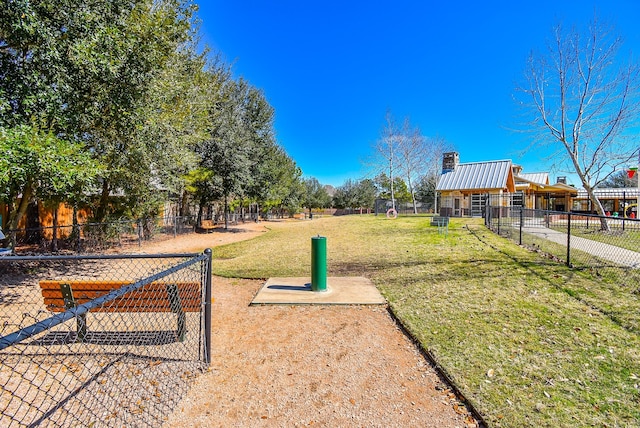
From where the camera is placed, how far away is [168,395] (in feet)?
10.2

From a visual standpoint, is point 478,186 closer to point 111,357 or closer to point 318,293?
point 318,293

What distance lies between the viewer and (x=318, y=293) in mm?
6102

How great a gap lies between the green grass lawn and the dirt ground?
34 cm

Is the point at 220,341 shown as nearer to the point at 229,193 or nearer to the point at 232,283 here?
the point at 232,283

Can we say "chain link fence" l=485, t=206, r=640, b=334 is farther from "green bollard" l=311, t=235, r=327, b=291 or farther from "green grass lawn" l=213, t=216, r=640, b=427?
"green bollard" l=311, t=235, r=327, b=291

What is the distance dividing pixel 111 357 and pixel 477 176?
29972mm

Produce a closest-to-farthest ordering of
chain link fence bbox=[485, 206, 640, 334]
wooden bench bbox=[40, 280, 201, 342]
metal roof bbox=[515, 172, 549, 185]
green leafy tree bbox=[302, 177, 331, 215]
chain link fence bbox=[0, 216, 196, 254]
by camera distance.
Result: wooden bench bbox=[40, 280, 201, 342] < chain link fence bbox=[485, 206, 640, 334] < chain link fence bbox=[0, 216, 196, 254] < metal roof bbox=[515, 172, 549, 185] < green leafy tree bbox=[302, 177, 331, 215]

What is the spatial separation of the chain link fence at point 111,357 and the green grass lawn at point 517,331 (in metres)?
2.73

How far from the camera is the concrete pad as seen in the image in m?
5.65

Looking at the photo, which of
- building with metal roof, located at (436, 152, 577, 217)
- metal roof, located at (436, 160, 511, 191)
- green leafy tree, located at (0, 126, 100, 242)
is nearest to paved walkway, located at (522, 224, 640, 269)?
green leafy tree, located at (0, 126, 100, 242)

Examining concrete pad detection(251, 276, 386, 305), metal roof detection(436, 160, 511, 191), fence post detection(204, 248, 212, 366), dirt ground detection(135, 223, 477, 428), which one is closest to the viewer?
dirt ground detection(135, 223, 477, 428)

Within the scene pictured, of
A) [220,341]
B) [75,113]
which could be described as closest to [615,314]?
[220,341]

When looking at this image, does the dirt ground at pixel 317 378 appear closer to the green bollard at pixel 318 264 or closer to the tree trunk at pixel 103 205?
the green bollard at pixel 318 264

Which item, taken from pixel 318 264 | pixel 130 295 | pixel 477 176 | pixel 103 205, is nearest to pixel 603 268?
pixel 318 264
